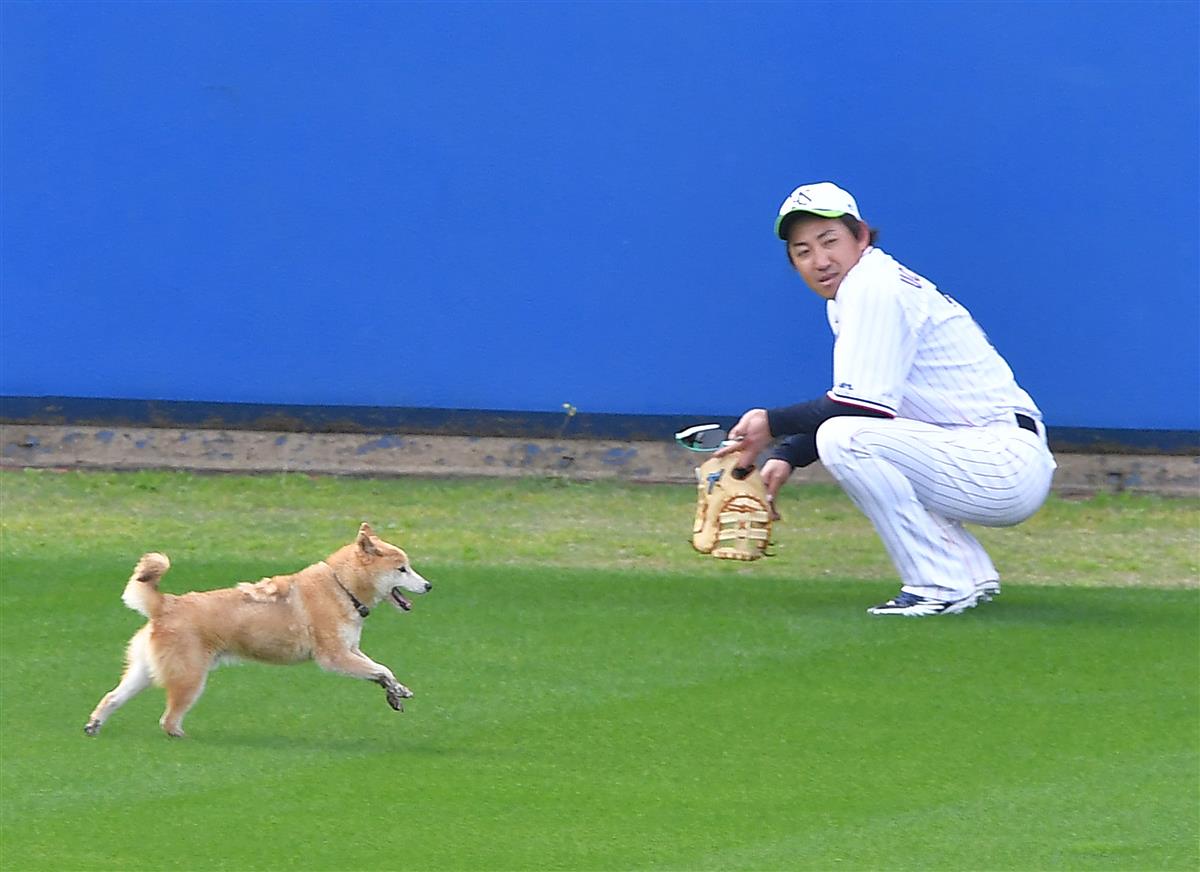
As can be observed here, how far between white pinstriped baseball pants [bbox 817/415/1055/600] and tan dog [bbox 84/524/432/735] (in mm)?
1755

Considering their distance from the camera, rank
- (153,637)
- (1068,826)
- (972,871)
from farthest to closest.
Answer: (153,637)
(1068,826)
(972,871)

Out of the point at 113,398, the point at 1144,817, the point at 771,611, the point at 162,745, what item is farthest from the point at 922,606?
the point at 113,398

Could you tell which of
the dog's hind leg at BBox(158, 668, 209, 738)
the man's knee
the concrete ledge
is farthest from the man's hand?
the concrete ledge

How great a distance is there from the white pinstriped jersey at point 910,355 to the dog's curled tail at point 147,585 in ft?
7.92

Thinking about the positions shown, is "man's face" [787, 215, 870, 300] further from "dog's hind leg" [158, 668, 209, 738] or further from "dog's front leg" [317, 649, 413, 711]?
"dog's hind leg" [158, 668, 209, 738]

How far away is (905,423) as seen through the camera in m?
6.04

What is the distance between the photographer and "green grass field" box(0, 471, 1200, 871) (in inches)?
152

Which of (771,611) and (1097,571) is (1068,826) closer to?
(771,611)

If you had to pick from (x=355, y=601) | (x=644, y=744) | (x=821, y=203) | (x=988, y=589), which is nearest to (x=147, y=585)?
(x=355, y=601)

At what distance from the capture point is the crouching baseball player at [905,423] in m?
5.90

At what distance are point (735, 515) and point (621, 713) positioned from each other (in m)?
1.20

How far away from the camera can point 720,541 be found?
593cm

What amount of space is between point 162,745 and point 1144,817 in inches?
90.5

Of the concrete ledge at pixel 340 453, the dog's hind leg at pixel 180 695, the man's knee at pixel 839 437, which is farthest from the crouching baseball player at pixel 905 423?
the concrete ledge at pixel 340 453
